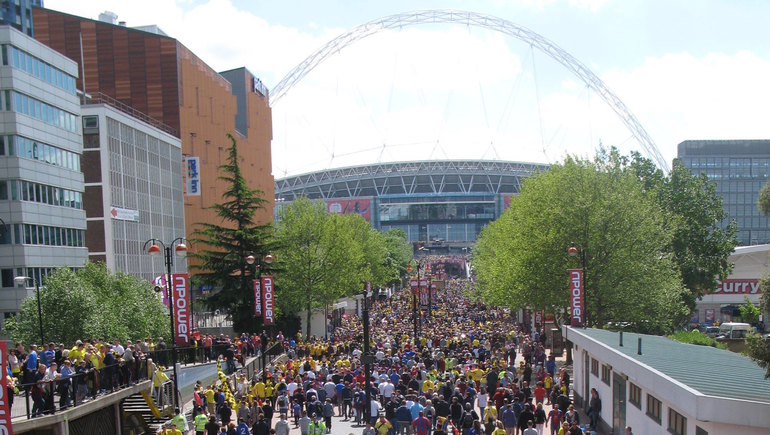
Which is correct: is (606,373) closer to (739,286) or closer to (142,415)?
(142,415)

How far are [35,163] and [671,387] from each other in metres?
40.9

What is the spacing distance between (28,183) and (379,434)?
3419cm

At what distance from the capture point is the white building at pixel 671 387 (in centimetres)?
1298

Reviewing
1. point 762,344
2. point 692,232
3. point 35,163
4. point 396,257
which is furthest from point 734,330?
point 396,257

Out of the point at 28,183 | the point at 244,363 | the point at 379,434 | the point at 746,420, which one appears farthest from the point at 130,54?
the point at 746,420

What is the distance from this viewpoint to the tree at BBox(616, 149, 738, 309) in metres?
52.9

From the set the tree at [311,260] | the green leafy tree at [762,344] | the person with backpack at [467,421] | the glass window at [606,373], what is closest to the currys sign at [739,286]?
the tree at [311,260]

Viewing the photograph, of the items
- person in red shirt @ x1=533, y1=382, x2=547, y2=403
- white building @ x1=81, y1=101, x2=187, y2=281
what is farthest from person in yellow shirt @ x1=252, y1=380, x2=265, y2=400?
white building @ x1=81, y1=101, x2=187, y2=281

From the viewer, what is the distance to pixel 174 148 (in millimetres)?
70375

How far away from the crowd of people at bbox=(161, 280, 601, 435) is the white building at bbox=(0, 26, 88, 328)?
61.0 feet

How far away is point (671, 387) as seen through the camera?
1475 cm

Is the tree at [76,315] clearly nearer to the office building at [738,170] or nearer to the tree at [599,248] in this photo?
the tree at [599,248]

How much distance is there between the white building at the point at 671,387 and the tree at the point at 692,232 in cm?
2838

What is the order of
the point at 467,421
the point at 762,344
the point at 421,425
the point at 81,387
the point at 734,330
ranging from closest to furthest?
the point at 762,344 < the point at 421,425 < the point at 467,421 < the point at 81,387 < the point at 734,330
